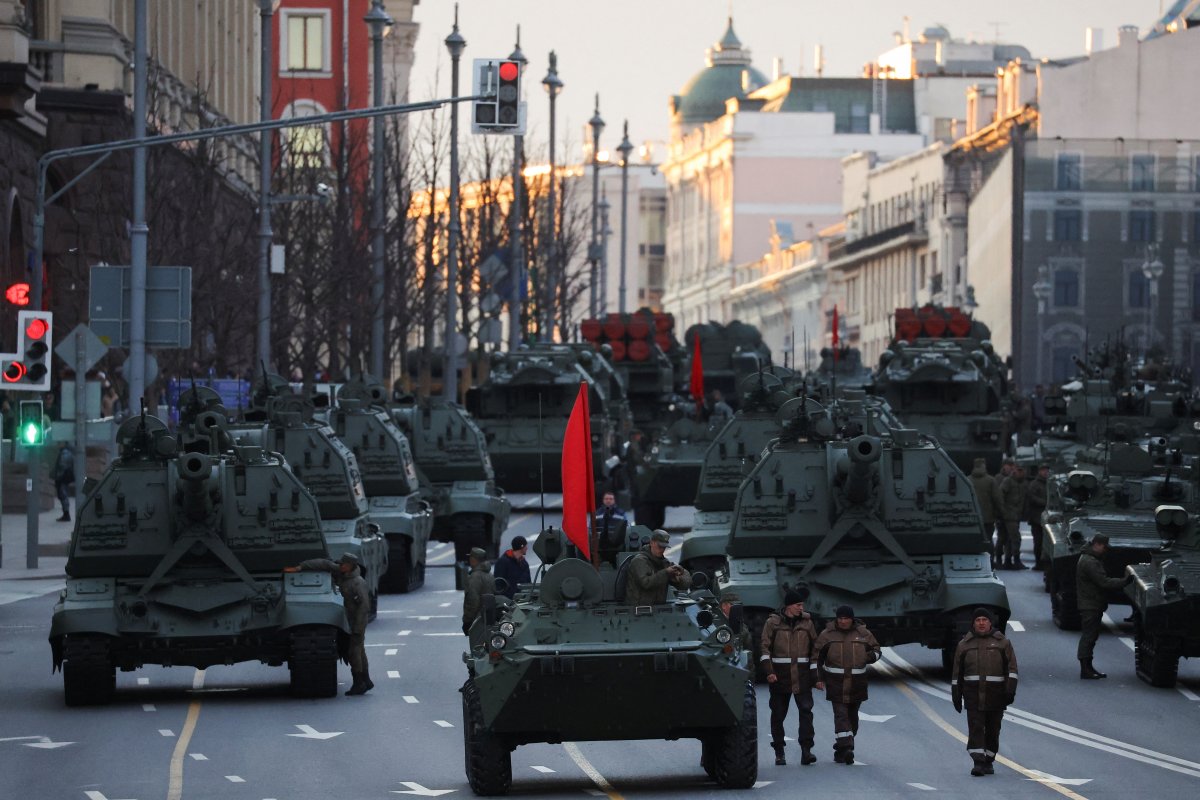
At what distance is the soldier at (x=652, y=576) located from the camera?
20.5 meters

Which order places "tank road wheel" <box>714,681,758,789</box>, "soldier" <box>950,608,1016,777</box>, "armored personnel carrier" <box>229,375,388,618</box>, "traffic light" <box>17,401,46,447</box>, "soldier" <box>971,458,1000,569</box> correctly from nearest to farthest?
"tank road wheel" <box>714,681,758,789</box> < "soldier" <box>950,608,1016,777</box> < "armored personnel carrier" <box>229,375,388,618</box> < "traffic light" <box>17,401,46,447</box> < "soldier" <box>971,458,1000,569</box>

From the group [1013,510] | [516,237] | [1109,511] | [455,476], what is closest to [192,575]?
[1109,511]

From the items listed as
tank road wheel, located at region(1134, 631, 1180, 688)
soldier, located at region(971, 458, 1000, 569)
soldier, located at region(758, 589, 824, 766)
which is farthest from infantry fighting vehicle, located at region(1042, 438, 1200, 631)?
soldier, located at region(758, 589, 824, 766)

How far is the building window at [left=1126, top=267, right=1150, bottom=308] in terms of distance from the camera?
89.2m

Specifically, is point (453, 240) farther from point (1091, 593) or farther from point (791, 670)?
point (791, 670)

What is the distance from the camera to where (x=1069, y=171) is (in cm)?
8962

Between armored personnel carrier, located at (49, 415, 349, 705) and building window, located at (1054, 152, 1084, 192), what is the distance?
6459 centimetres

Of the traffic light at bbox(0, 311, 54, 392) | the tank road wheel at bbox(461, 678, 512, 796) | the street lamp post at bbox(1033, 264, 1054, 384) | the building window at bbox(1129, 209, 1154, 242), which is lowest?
the tank road wheel at bbox(461, 678, 512, 796)

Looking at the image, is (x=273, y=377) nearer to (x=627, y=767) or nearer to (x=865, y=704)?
(x=865, y=704)

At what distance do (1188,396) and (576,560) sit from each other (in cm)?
2722

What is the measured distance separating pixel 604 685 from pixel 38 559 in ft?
75.8

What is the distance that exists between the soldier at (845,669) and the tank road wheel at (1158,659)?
20.1ft

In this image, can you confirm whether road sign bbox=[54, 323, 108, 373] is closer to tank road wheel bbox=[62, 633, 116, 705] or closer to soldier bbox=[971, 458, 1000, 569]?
soldier bbox=[971, 458, 1000, 569]

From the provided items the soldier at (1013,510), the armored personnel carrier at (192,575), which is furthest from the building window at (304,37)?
the armored personnel carrier at (192,575)
